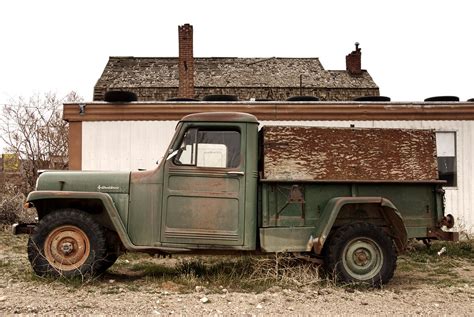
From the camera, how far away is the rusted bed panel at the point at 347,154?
20.3 feet

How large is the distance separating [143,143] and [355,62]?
22261 mm

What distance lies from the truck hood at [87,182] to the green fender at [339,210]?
249 centimetres

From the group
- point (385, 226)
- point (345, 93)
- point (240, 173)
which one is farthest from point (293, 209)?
point (345, 93)

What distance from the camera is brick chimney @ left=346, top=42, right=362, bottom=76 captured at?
29984 mm

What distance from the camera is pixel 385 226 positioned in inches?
253

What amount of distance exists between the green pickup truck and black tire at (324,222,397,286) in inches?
0.5

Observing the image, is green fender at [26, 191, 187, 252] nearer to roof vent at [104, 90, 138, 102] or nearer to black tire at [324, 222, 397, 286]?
black tire at [324, 222, 397, 286]

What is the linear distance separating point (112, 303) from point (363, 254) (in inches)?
122

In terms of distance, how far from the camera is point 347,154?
633cm

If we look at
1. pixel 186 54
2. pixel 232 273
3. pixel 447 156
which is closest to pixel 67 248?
pixel 232 273

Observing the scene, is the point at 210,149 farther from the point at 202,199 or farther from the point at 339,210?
the point at 339,210

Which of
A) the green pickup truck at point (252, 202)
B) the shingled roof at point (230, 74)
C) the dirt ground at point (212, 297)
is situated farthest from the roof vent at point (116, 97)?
the shingled roof at point (230, 74)

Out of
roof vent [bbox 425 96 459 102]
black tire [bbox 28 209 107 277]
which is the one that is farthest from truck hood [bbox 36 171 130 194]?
roof vent [bbox 425 96 459 102]

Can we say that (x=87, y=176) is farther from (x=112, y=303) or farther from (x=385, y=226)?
(x=385, y=226)
